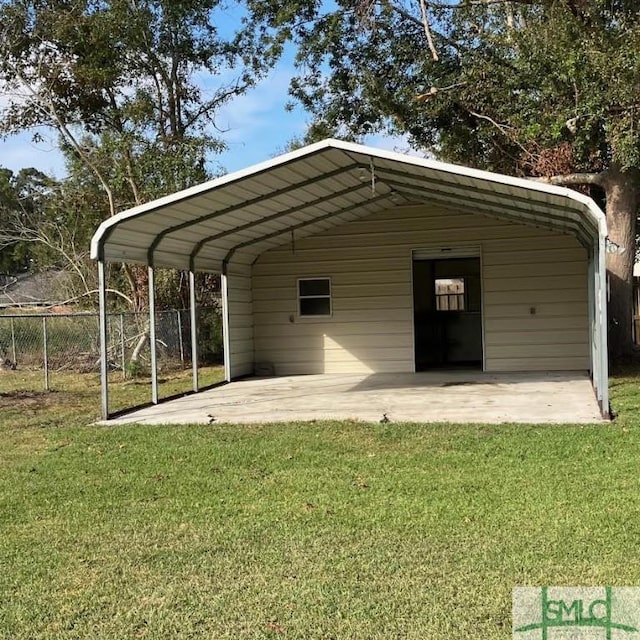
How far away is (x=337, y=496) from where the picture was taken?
4891 mm

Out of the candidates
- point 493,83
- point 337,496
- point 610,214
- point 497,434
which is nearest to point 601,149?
point 610,214

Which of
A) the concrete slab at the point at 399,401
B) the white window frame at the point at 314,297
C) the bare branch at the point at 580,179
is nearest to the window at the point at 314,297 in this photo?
the white window frame at the point at 314,297

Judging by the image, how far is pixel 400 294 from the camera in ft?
42.9

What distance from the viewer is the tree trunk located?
11750 mm

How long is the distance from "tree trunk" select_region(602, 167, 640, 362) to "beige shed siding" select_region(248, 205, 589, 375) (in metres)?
0.44

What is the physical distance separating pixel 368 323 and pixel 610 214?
4.35 metres

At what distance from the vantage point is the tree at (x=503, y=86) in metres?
9.97

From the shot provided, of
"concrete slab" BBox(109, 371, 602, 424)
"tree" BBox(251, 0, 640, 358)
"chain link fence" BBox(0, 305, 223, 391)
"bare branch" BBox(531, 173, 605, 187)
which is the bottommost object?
"concrete slab" BBox(109, 371, 602, 424)

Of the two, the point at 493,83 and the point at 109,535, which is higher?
the point at 493,83

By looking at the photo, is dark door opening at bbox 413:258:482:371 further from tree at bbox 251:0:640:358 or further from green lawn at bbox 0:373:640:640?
green lawn at bbox 0:373:640:640

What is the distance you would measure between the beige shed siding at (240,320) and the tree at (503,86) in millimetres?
3997

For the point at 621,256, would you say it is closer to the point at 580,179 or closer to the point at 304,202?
the point at 580,179

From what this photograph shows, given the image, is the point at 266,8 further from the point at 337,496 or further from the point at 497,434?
the point at 337,496

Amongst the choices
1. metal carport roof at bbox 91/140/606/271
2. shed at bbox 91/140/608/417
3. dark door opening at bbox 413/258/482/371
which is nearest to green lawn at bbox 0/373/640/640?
metal carport roof at bbox 91/140/606/271
